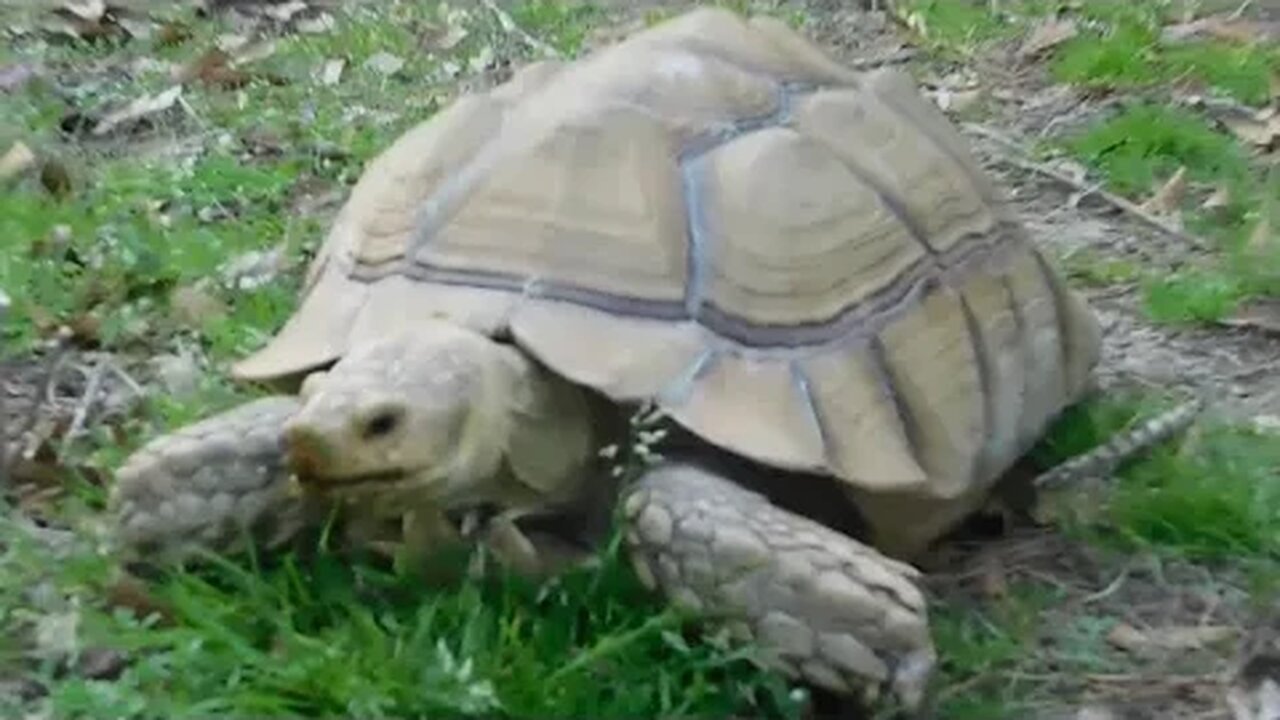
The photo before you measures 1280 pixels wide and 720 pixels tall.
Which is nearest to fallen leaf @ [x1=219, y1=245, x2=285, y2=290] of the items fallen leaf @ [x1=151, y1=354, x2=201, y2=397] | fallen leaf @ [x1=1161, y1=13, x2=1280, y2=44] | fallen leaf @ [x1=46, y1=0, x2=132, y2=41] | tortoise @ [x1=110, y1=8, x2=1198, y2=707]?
fallen leaf @ [x1=151, y1=354, x2=201, y2=397]

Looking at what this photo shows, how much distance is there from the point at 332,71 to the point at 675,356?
127 inches

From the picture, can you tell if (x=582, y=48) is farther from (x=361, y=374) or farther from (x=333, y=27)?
(x=361, y=374)

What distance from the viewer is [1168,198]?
4652 mm

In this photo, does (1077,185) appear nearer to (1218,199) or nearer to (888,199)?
(1218,199)

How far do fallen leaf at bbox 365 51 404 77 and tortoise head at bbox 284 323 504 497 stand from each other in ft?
10.5

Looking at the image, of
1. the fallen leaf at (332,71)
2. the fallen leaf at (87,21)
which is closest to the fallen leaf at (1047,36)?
the fallen leaf at (332,71)

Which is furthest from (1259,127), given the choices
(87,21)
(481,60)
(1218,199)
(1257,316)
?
(87,21)

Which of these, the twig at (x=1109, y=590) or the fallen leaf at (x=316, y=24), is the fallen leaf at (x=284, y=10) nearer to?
the fallen leaf at (x=316, y=24)

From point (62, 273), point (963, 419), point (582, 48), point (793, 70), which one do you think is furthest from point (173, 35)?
point (963, 419)

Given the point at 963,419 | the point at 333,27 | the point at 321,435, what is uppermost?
the point at 321,435

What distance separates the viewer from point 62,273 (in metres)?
3.95

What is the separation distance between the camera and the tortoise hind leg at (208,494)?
2.69 m

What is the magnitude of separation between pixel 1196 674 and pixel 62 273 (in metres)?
2.06

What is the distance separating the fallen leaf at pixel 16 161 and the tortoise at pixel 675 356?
168 centimetres
